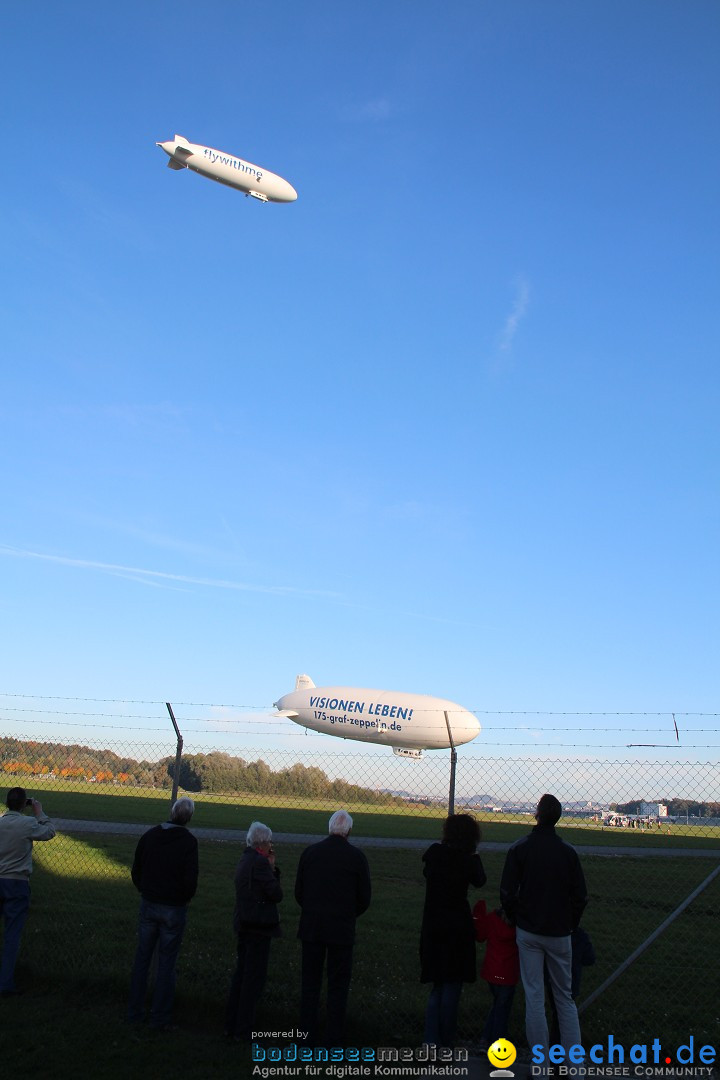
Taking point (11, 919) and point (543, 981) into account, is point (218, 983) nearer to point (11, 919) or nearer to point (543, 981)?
point (11, 919)

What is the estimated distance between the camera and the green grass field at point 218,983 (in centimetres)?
656

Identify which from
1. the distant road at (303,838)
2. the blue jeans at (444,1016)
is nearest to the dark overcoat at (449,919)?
the blue jeans at (444,1016)

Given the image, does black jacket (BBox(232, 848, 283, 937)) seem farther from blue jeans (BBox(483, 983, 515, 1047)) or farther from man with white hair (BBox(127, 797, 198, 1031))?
blue jeans (BBox(483, 983, 515, 1047))

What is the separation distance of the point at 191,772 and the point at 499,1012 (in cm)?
687

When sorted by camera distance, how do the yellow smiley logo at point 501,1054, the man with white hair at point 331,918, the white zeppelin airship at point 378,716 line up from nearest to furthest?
the yellow smiley logo at point 501,1054 < the man with white hair at point 331,918 < the white zeppelin airship at point 378,716

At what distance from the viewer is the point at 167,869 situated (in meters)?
7.30

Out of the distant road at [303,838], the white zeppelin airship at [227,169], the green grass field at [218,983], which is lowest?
the distant road at [303,838]

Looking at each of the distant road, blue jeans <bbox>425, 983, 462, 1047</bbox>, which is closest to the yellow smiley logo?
blue jeans <bbox>425, 983, 462, 1047</bbox>

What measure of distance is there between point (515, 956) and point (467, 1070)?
901mm

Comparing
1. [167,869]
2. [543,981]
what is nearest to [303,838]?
[167,869]

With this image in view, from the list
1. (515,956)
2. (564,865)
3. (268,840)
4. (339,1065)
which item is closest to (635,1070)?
(515,956)

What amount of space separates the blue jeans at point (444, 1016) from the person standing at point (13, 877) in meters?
4.04

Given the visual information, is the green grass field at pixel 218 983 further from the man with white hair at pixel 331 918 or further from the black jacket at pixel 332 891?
the black jacket at pixel 332 891

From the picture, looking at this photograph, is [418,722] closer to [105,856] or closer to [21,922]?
[105,856]
